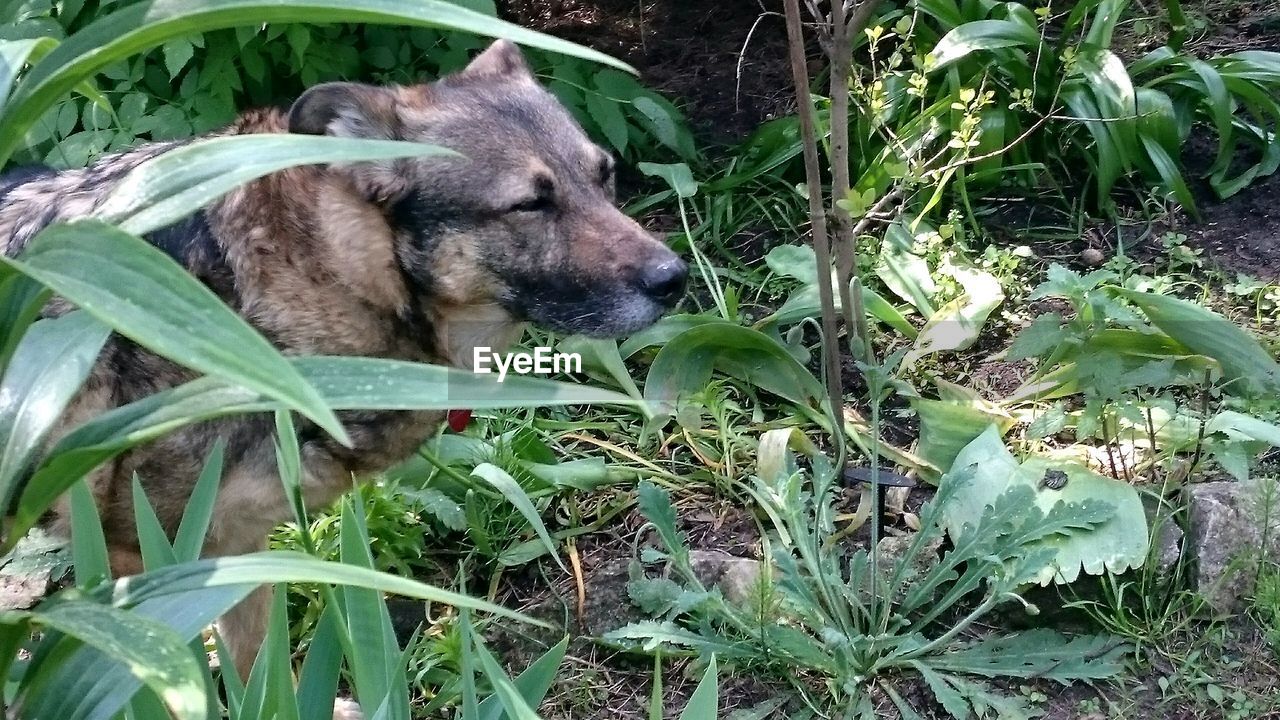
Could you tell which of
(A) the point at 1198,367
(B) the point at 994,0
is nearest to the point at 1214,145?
(B) the point at 994,0

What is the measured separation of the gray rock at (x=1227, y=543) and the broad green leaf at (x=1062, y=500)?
141 mm

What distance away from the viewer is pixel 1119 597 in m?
2.51

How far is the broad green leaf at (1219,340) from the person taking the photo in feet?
9.45

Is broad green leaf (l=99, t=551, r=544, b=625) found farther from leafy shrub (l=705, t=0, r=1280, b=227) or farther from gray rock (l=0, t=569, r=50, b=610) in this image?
leafy shrub (l=705, t=0, r=1280, b=227)

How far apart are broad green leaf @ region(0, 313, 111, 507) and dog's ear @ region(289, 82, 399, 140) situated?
4.54ft

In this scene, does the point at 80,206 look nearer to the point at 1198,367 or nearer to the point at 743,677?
the point at 743,677

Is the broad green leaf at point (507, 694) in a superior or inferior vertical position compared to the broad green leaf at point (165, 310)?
inferior

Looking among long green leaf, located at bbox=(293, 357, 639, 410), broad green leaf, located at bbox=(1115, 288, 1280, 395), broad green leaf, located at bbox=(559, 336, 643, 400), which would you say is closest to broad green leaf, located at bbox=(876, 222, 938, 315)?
broad green leaf, located at bbox=(1115, 288, 1280, 395)

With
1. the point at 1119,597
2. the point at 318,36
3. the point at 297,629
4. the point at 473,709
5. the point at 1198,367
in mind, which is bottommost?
the point at 297,629

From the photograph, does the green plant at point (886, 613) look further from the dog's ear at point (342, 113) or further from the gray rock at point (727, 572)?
the dog's ear at point (342, 113)

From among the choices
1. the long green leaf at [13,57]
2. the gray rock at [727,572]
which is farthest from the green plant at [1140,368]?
the long green leaf at [13,57]

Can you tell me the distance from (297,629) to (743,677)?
1123 millimetres

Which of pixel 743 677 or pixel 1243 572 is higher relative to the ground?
pixel 1243 572
